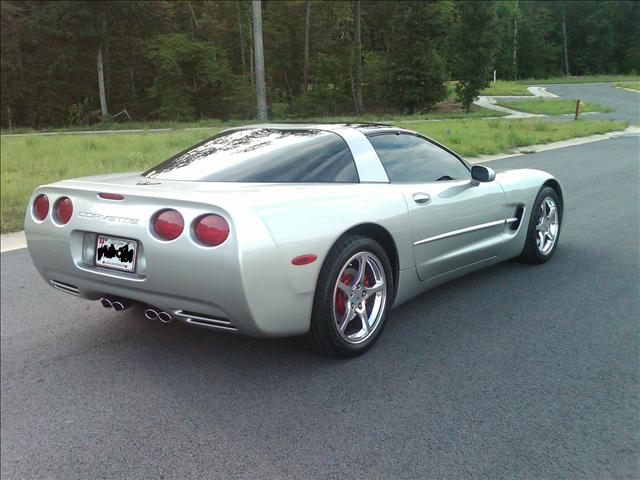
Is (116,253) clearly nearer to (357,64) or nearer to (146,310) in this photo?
(146,310)

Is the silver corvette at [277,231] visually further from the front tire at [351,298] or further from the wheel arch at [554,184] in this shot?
the wheel arch at [554,184]

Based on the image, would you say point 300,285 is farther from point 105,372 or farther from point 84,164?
point 84,164

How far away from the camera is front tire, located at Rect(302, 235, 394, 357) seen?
2.98 metres

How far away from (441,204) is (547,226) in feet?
5.72

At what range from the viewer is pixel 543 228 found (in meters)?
4.99

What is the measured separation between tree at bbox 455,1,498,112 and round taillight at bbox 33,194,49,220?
103 feet

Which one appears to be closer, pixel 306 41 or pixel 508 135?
pixel 508 135

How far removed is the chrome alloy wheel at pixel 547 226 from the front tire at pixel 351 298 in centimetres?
209

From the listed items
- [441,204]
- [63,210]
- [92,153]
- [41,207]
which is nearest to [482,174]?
[441,204]

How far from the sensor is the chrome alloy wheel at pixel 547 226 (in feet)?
16.2

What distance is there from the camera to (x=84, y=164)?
10.5 m

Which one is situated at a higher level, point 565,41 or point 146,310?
point 565,41

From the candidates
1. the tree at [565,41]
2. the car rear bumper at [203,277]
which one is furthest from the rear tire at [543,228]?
the tree at [565,41]

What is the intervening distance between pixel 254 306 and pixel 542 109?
25151mm
